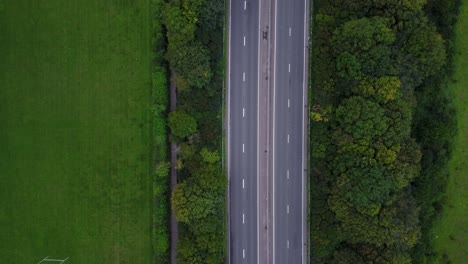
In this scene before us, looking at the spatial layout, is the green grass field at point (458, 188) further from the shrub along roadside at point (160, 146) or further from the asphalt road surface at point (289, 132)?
the shrub along roadside at point (160, 146)

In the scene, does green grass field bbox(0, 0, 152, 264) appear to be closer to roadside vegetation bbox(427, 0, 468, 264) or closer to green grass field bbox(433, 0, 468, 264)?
roadside vegetation bbox(427, 0, 468, 264)

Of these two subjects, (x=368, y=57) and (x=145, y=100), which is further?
(x=145, y=100)

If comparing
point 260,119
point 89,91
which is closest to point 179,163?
point 260,119

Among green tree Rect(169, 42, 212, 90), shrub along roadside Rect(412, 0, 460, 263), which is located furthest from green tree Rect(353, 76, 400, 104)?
green tree Rect(169, 42, 212, 90)

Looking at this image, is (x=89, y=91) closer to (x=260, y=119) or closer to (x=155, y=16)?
(x=155, y=16)

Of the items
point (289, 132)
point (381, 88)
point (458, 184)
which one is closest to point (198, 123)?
point (289, 132)

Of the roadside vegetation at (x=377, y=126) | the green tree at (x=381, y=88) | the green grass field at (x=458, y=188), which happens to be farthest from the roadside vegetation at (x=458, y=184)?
the green tree at (x=381, y=88)

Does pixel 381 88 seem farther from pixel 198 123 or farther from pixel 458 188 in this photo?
pixel 198 123
